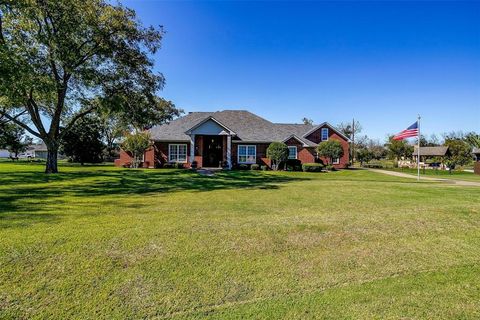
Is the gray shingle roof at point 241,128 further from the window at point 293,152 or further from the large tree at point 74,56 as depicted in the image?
the large tree at point 74,56

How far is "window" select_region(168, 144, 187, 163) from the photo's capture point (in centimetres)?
2962

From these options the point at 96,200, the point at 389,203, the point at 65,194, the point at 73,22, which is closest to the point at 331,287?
the point at 389,203

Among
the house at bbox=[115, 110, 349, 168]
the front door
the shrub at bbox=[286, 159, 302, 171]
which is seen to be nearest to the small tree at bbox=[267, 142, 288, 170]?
the shrub at bbox=[286, 159, 302, 171]

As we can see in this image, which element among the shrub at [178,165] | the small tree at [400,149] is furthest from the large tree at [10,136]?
the small tree at [400,149]

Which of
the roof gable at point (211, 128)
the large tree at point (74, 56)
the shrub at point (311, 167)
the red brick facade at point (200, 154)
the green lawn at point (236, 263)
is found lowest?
the green lawn at point (236, 263)

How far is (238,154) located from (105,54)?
15.6 metres

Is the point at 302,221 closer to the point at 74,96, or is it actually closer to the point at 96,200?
the point at 96,200

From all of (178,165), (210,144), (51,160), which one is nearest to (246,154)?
(210,144)

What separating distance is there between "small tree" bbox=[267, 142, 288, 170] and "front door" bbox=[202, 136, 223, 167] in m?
5.98

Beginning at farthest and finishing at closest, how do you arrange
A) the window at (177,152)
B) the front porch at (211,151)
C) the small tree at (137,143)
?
the window at (177,152) < the front porch at (211,151) < the small tree at (137,143)

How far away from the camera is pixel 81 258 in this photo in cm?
448

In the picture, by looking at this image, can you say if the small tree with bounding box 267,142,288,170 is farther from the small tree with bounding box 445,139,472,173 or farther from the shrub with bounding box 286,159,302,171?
the small tree with bounding box 445,139,472,173

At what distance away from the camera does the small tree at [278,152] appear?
2736cm

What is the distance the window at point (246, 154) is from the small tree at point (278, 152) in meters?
2.64
